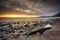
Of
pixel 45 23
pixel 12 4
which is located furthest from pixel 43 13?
pixel 12 4

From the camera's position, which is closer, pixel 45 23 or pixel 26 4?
pixel 26 4

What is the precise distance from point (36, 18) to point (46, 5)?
0.42 metres

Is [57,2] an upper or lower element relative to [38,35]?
upper

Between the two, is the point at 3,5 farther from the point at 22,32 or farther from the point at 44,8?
the point at 44,8

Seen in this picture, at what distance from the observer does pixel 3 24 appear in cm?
254

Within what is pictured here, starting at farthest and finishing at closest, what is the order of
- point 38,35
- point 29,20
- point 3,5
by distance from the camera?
point 29,20, point 3,5, point 38,35

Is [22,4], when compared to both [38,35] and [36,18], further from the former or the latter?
[38,35]

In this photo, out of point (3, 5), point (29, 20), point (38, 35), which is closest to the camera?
point (38, 35)

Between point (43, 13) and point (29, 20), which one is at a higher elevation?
point (43, 13)

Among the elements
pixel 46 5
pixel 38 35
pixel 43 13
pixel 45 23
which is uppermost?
pixel 46 5

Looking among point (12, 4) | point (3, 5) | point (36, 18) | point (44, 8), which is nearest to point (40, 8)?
point (44, 8)

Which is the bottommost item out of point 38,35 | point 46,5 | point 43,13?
point 38,35

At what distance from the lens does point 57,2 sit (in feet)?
8.47

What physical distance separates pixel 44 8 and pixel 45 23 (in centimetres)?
46
